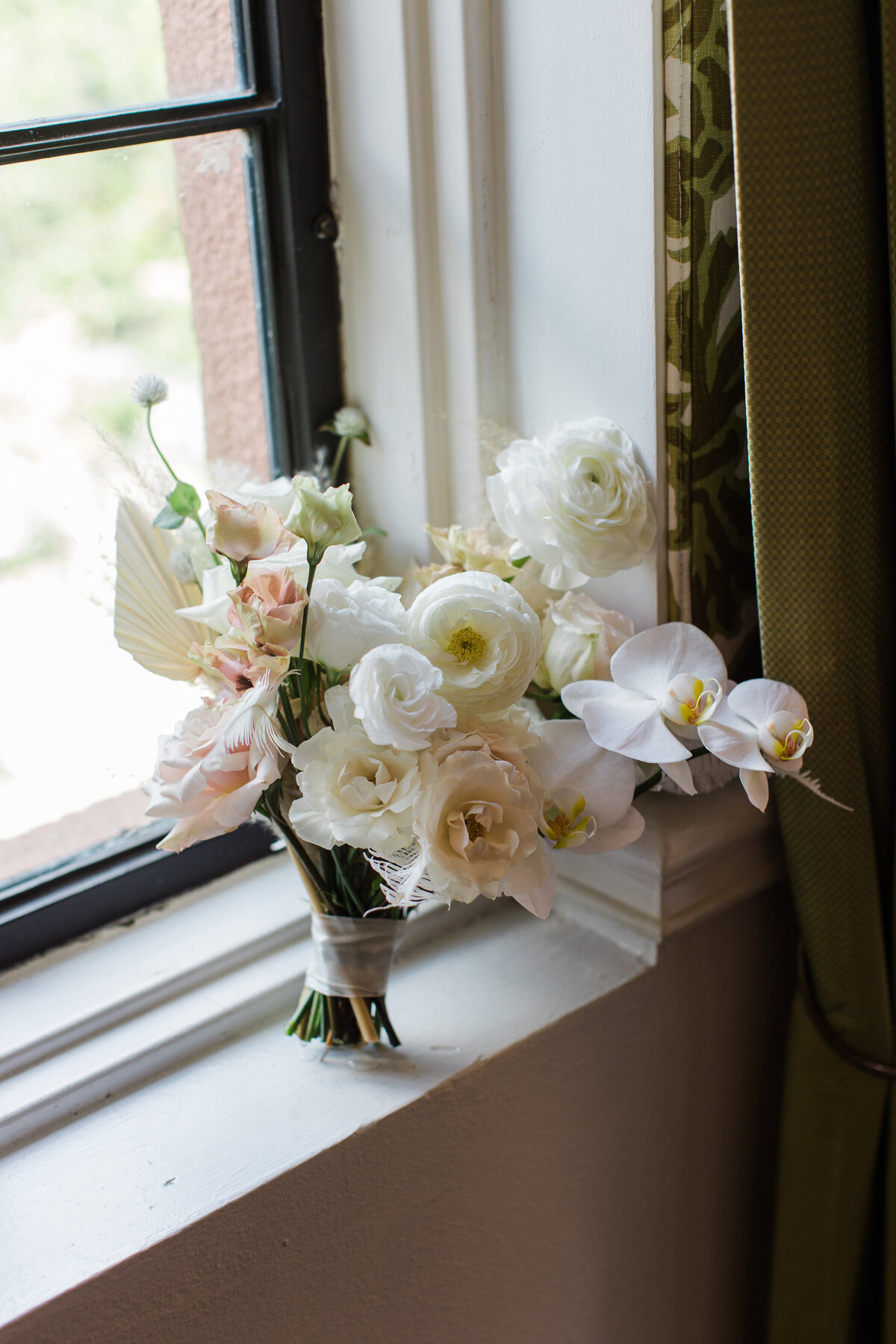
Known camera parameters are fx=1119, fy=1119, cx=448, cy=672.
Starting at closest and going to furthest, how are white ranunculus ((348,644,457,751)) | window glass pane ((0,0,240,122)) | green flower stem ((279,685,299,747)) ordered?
white ranunculus ((348,644,457,751))
green flower stem ((279,685,299,747))
window glass pane ((0,0,240,122))

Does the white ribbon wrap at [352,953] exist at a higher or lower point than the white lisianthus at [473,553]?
lower

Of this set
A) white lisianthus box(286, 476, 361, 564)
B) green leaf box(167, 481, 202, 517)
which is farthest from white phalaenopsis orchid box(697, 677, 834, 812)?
green leaf box(167, 481, 202, 517)

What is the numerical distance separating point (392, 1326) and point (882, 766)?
0.55m

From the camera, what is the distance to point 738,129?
680 mm

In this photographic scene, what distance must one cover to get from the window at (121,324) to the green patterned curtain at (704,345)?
33 cm

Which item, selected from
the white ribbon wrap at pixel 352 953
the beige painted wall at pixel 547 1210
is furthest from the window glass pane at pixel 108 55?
the beige painted wall at pixel 547 1210

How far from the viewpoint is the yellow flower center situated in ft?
2.15

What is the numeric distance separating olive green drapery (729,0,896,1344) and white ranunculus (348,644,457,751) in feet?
0.96

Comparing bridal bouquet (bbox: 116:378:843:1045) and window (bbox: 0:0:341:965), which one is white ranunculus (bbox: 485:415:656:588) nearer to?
bridal bouquet (bbox: 116:378:843:1045)

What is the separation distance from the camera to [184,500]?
2.50 ft

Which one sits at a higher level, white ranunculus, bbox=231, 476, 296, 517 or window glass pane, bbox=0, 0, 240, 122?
window glass pane, bbox=0, 0, 240, 122

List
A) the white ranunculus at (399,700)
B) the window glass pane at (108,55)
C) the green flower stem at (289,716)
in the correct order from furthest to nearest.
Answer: the window glass pane at (108,55) → the green flower stem at (289,716) → the white ranunculus at (399,700)

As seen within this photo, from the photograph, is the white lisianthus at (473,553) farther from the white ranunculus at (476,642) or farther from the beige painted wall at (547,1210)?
the beige painted wall at (547,1210)

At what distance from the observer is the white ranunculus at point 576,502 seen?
2.58ft
